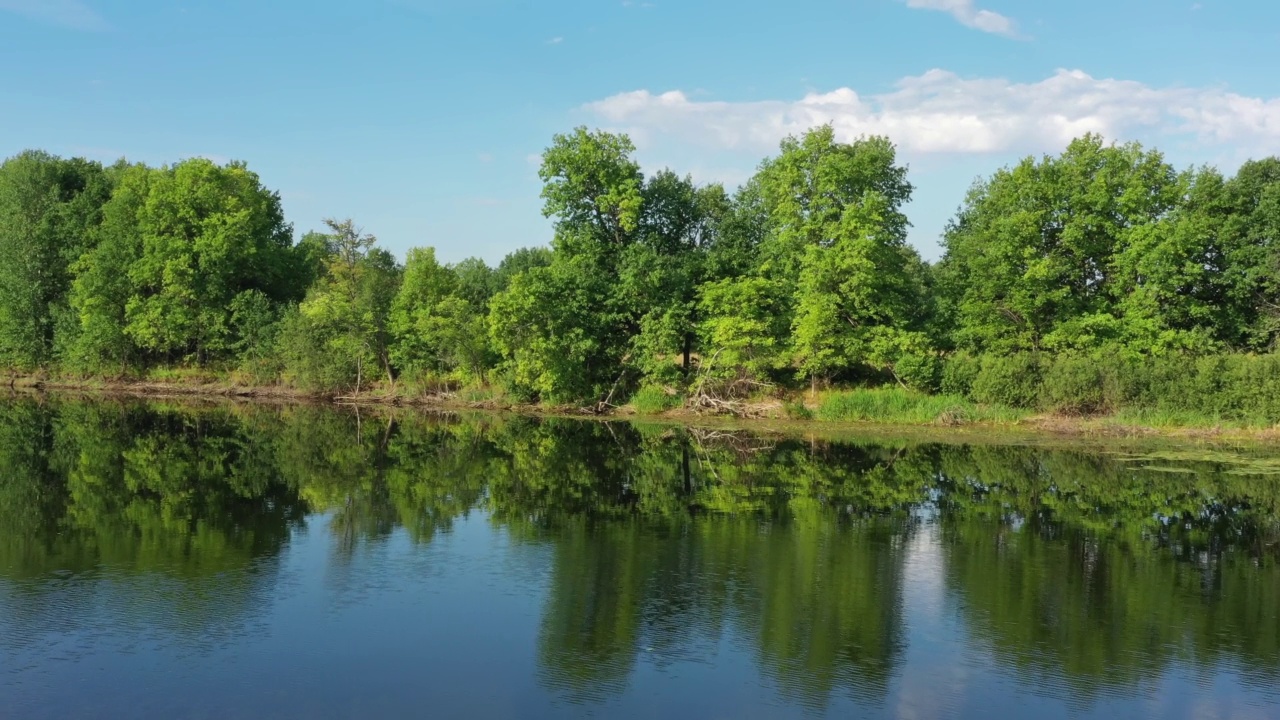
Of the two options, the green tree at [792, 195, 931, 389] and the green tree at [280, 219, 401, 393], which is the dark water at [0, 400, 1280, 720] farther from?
the green tree at [280, 219, 401, 393]

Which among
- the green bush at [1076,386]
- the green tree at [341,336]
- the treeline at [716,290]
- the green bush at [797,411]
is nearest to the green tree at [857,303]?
the treeline at [716,290]

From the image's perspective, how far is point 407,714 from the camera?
9.28m

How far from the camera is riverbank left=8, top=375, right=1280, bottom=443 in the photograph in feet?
105

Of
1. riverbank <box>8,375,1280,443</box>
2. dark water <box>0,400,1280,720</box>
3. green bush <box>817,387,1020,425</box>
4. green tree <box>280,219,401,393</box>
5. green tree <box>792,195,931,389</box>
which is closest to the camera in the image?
dark water <box>0,400,1280,720</box>

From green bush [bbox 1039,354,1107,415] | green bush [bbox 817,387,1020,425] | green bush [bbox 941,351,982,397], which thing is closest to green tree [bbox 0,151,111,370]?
green bush [bbox 817,387,1020,425]

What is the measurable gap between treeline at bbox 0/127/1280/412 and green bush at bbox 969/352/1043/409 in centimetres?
8

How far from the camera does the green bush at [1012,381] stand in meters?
34.9

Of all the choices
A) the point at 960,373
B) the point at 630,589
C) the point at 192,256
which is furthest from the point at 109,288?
the point at 630,589

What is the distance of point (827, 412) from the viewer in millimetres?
37531

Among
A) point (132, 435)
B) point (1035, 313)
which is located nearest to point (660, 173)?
point (1035, 313)

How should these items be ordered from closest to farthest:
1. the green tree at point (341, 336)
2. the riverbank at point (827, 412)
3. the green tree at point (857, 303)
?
the riverbank at point (827, 412)
the green tree at point (857, 303)
the green tree at point (341, 336)

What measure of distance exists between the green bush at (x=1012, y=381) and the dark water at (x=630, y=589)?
9.57 metres

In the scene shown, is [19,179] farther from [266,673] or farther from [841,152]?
[266,673]

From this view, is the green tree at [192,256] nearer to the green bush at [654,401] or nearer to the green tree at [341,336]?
the green tree at [341,336]
